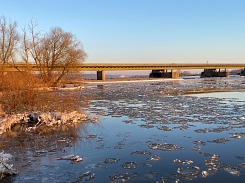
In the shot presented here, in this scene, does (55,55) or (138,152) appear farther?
(55,55)

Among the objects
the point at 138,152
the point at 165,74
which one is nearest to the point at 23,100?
the point at 138,152

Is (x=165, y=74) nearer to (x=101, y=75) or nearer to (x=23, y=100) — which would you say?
(x=101, y=75)

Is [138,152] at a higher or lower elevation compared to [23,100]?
lower

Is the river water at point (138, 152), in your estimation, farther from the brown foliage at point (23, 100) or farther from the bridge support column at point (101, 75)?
the bridge support column at point (101, 75)

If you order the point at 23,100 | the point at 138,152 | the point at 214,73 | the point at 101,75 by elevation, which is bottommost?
the point at 138,152

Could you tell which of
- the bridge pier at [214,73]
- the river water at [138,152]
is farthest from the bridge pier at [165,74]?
the river water at [138,152]

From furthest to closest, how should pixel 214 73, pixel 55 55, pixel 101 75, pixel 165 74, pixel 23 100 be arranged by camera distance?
pixel 214 73, pixel 165 74, pixel 101 75, pixel 55 55, pixel 23 100

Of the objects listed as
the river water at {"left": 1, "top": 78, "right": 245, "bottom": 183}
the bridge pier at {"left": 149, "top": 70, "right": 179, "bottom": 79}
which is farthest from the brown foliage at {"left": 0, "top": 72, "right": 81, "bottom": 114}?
the bridge pier at {"left": 149, "top": 70, "right": 179, "bottom": 79}

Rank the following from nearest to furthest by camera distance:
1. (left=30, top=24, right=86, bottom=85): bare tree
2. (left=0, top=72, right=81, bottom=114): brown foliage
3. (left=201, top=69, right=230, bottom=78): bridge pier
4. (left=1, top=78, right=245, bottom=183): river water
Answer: (left=1, top=78, right=245, bottom=183): river water
(left=0, top=72, right=81, bottom=114): brown foliage
(left=30, top=24, right=86, bottom=85): bare tree
(left=201, top=69, right=230, bottom=78): bridge pier

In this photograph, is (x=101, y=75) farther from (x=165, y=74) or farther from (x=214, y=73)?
(x=214, y=73)

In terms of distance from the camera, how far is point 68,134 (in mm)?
10148

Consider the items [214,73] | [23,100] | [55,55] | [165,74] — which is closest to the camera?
[23,100]

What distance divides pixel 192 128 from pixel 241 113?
4.96m

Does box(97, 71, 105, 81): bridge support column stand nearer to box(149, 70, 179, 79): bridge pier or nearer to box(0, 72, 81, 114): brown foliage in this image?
box(149, 70, 179, 79): bridge pier
